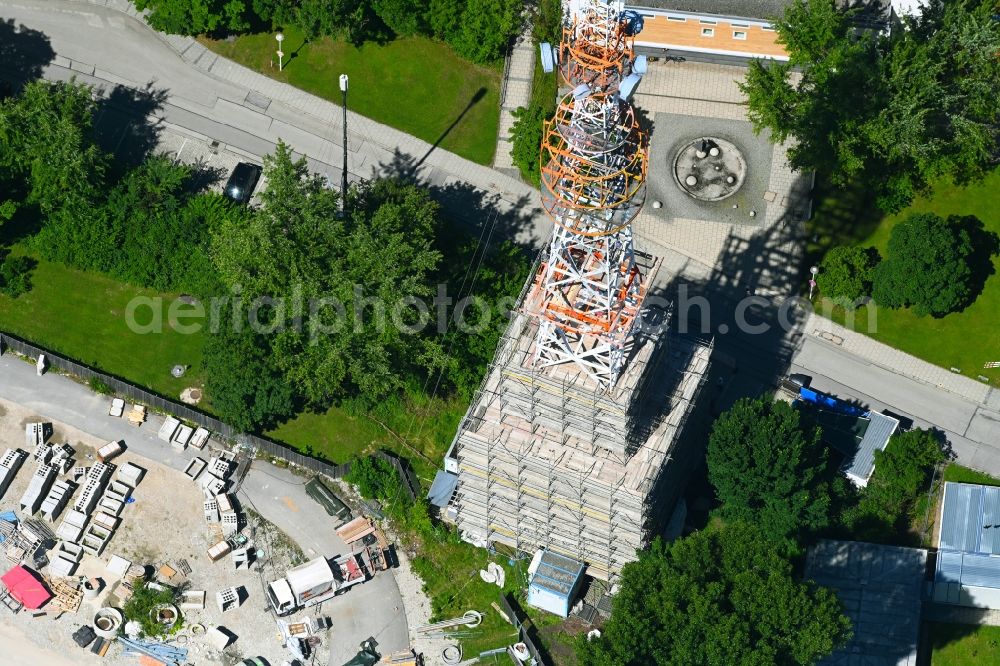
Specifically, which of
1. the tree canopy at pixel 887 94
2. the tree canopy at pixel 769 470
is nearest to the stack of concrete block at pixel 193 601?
the tree canopy at pixel 769 470

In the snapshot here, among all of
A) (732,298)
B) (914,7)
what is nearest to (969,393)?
(732,298)

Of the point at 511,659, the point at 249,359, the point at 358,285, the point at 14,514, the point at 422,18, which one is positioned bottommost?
the point at 14,514

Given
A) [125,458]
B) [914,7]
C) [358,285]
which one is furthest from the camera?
[914,7]

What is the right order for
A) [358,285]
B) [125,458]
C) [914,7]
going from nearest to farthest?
1. [358,285]
2. [125,458]
3. [914,7]

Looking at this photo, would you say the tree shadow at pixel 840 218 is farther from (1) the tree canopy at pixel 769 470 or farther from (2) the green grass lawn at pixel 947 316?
(1) the tree canopy at pixel 769 470

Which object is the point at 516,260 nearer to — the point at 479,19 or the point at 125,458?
the point at 479,19

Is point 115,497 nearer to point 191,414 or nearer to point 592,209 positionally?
point 191,414
